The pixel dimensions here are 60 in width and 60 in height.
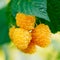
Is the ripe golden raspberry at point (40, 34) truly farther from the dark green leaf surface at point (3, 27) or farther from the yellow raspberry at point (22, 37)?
the dark green leaf surface at point (3, 27)

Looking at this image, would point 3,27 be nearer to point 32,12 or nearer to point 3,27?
point 3,27

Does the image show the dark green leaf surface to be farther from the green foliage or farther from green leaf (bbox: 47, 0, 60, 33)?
green leaf (bbox: 47, 0, 60, 33)

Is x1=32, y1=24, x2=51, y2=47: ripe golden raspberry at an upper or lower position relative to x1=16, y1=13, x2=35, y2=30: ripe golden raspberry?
lower

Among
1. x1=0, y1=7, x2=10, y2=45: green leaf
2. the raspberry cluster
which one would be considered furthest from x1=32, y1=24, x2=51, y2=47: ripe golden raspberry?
x1=0, y1=7, x2=10, y2=45: green leaf

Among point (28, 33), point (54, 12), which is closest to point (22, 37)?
point (28, 33)

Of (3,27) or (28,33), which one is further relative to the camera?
(3,27)

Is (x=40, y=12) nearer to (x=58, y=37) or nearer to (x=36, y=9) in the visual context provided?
(x=36, y=9)

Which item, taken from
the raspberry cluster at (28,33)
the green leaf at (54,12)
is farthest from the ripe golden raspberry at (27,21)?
the green leaf at (54,12)
